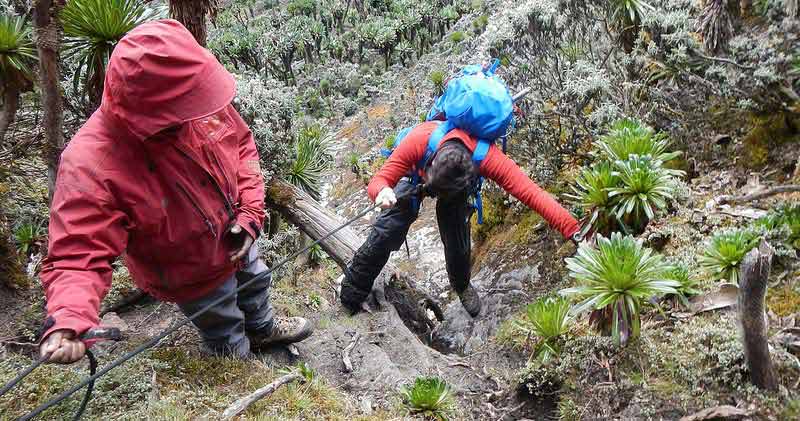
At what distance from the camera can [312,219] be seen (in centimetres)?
644

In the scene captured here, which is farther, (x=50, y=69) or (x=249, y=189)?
(x=50, y=69)

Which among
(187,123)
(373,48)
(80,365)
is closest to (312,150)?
(80,365)

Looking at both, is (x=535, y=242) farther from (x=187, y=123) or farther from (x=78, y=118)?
(x=78, y=118)

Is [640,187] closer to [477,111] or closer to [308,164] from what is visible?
[477,111]

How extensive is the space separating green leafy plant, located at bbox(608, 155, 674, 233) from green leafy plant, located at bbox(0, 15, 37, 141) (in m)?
4.96

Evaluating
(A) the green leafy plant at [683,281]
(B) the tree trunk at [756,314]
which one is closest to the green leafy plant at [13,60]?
(A) the green leafy plant at [683,281]

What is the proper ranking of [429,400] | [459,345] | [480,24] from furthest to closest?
[480,24], [459,345], [429,400]

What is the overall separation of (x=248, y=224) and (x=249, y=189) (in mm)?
281

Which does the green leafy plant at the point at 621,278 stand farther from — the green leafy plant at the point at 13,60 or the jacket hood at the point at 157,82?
the green leafy plant at the point at 13,60

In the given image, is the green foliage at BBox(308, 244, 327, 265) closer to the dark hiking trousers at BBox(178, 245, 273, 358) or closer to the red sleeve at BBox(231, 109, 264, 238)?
the dark hiking trousers at BBox(178, 245, 273, 358)

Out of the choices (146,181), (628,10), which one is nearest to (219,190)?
(146,181)

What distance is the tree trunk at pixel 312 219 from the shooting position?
247 inches

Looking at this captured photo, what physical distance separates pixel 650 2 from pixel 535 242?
10.0ft

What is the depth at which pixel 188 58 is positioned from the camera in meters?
2.68
